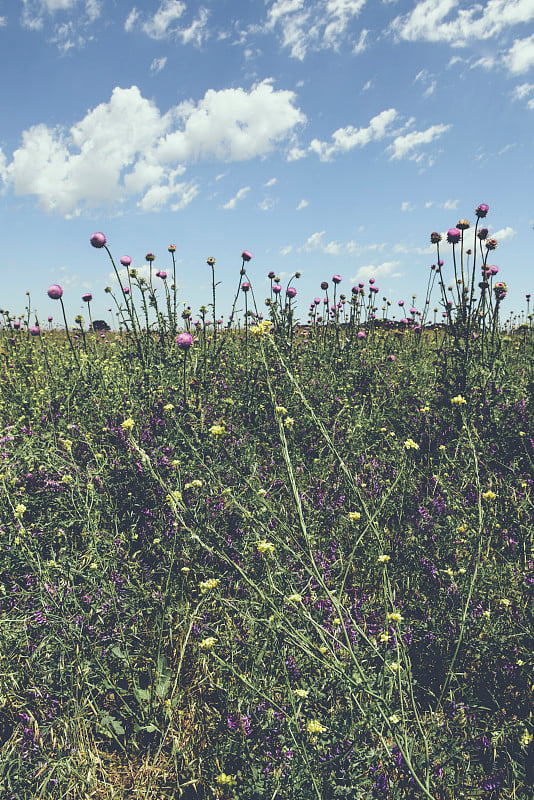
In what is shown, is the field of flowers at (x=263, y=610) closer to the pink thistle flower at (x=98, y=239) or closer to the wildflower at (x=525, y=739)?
the wildflower at (x=525, y=739)

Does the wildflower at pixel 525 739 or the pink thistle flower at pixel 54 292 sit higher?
the pink thistle flower at pixel 54 292

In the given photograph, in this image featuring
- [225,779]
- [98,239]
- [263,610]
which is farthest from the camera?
[98,239]

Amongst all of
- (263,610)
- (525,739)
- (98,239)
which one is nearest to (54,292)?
(98,239)

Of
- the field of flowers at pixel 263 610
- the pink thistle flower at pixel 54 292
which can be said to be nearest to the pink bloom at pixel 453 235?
the field of flowers at pixel 263 610

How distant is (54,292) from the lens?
13.8ft

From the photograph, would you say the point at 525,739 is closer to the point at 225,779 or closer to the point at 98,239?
the point at 225,779

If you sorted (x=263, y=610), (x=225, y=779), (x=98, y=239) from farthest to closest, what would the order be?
(x=98, y=239), (x=263, y=610), (x=225, y=779)

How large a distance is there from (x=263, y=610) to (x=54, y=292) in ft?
Answer: 12.3

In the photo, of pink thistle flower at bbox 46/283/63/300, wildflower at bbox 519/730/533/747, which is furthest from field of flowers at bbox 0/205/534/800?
pink thistle flower at bbox 46/283/63/300

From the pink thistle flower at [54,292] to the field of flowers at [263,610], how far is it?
5.33ft

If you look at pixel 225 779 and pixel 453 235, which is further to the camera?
pixel 453 235

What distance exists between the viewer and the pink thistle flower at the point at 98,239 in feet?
12.8

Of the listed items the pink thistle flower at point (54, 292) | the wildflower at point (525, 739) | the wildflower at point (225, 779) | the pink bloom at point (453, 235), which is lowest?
the wildflower at point (525, 739)

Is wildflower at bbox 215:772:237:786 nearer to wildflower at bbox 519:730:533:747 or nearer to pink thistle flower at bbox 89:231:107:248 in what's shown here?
wildflower at bbox 519:730:533:747
